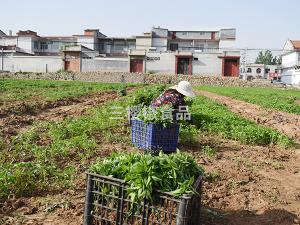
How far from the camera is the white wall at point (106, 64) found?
50.4 meters

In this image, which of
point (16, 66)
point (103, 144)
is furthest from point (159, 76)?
point (103, 144)

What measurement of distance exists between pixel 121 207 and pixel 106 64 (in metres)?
47.5

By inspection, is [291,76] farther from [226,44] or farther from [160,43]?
[160,43]

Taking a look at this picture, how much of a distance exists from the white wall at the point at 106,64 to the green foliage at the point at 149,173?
154ft

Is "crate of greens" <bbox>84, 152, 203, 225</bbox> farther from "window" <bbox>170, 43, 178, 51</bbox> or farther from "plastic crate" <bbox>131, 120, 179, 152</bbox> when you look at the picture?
"window" <bbox>170, 43, 178, 51</bbox>

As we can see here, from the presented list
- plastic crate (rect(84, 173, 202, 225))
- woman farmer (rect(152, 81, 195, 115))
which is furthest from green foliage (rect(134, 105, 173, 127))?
plastic crate (rect(84, 173, 202, 225))

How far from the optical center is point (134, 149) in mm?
7793

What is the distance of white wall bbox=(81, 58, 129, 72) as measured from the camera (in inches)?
1984

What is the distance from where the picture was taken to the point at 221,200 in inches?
207

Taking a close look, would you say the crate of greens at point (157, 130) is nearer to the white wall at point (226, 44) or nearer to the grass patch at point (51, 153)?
the grass patch at point (51, 153)

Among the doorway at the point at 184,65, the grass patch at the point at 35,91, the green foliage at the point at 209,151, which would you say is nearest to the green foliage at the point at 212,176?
the green foliage at the point at 209,151

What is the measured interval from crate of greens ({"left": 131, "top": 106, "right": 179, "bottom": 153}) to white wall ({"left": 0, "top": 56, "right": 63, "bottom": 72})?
46.0 m

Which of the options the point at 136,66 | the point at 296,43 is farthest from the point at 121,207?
the point at 296,43

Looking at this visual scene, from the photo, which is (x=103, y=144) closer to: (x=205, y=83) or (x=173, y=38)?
(x=205, y=83)
